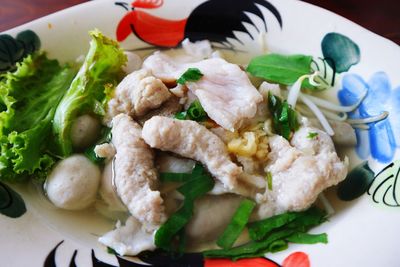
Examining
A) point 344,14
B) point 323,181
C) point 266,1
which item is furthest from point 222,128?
point 344,14

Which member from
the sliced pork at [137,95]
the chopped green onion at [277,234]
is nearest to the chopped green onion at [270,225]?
the chopped green onion at [277,234]

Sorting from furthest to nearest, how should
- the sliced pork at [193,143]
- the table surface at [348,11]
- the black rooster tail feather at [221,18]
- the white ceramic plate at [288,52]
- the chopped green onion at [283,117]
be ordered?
the table surface at [348,11] → the black rooster tail feather at [221,18] → the chopped green onion at [283,117] → the sliced pork at [193,143] → the white ceramic plate at [288,52]

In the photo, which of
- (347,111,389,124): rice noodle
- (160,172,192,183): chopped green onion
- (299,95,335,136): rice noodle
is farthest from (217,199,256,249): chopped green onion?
(347,111,389,124): rice noodle

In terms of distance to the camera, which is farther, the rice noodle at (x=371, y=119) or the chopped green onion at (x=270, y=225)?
the rice noodle at (x=371, y=119)

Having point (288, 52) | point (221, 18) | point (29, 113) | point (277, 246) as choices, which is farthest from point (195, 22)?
point (277, 246)

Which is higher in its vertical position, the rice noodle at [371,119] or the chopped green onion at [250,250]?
the rice noodle at [371,119]

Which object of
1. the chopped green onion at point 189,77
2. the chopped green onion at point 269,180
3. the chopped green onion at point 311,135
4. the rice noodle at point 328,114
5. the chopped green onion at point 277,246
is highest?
the chopped green onion at point 189,77

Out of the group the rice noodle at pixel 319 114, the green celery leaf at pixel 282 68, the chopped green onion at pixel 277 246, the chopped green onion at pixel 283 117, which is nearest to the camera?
the chopped green onion at pixel 277 246

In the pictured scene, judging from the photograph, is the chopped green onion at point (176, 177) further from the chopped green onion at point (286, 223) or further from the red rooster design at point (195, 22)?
the red rooster design at point (195, 22)

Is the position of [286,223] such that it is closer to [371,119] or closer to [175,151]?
[175,151]
